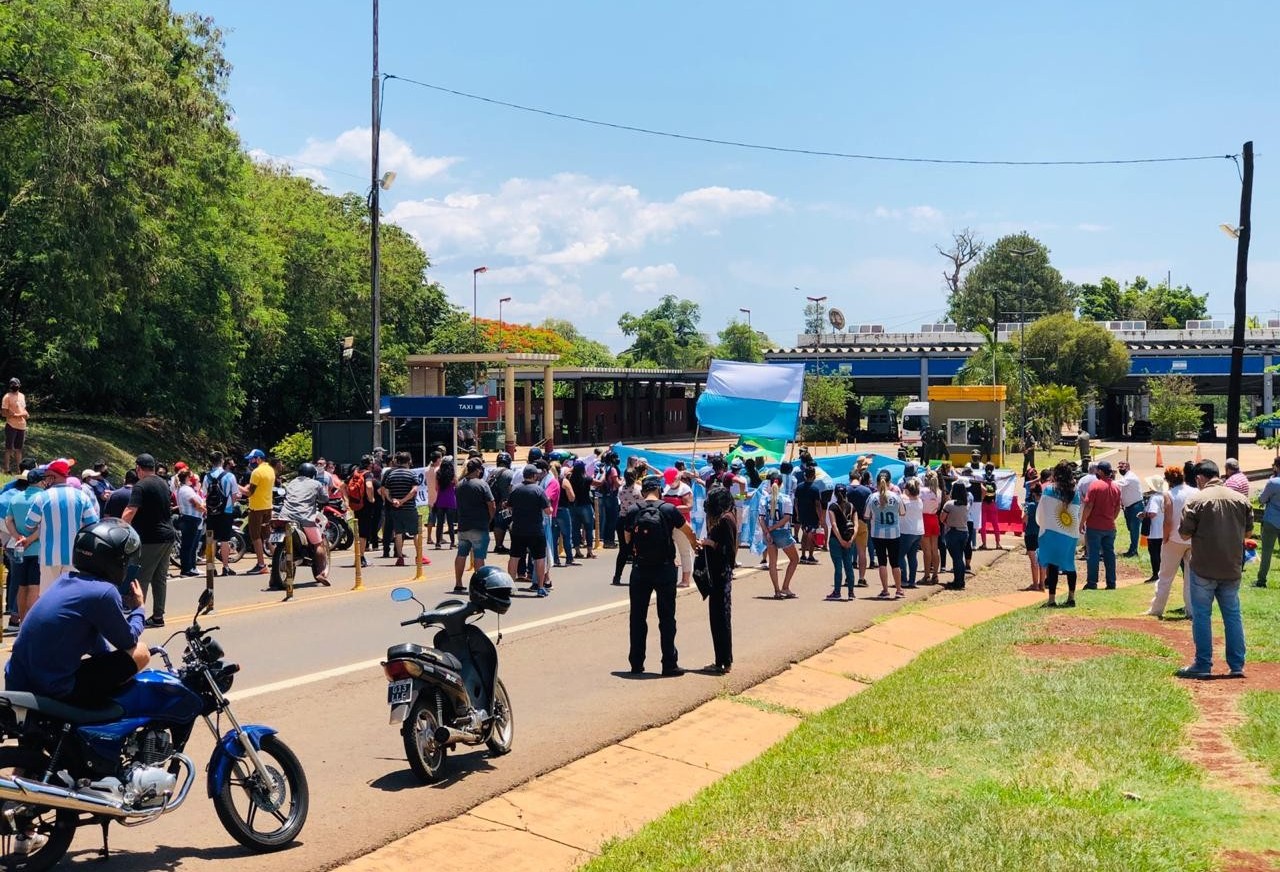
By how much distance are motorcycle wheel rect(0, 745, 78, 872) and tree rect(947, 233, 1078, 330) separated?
129m

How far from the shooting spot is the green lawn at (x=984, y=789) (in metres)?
6.68

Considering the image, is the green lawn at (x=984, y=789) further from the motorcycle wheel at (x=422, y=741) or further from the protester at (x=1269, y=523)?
the protester at (x=1269, y=523)

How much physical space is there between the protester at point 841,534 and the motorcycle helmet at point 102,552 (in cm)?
1227

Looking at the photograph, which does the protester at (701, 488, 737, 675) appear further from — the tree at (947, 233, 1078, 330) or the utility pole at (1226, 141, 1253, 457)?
the tree at (947, 233, 1078, 330)

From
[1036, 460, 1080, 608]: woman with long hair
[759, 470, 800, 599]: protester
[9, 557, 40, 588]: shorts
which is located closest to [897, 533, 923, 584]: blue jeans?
[759, 470, 800, 599]: protester

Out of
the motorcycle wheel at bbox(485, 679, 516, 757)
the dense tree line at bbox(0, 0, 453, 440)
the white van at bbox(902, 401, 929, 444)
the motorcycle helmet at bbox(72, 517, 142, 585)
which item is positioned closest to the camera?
the motorcycle helmet at bbox(72, 517, 142, 585)

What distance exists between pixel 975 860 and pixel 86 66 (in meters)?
31.8

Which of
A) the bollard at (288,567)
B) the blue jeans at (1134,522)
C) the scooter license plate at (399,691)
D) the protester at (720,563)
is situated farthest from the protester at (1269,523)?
the scooter license plate at (399,691)

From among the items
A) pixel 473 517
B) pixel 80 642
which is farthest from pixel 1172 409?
pixel 80 642

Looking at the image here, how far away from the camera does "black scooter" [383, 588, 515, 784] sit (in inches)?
321

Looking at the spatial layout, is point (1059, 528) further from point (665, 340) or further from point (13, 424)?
point (665, 340)

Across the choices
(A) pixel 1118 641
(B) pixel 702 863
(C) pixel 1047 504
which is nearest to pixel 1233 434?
(C) pixel 1047 504

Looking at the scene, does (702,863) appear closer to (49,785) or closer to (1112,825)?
(1112,825)

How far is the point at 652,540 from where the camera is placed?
38.3ft
